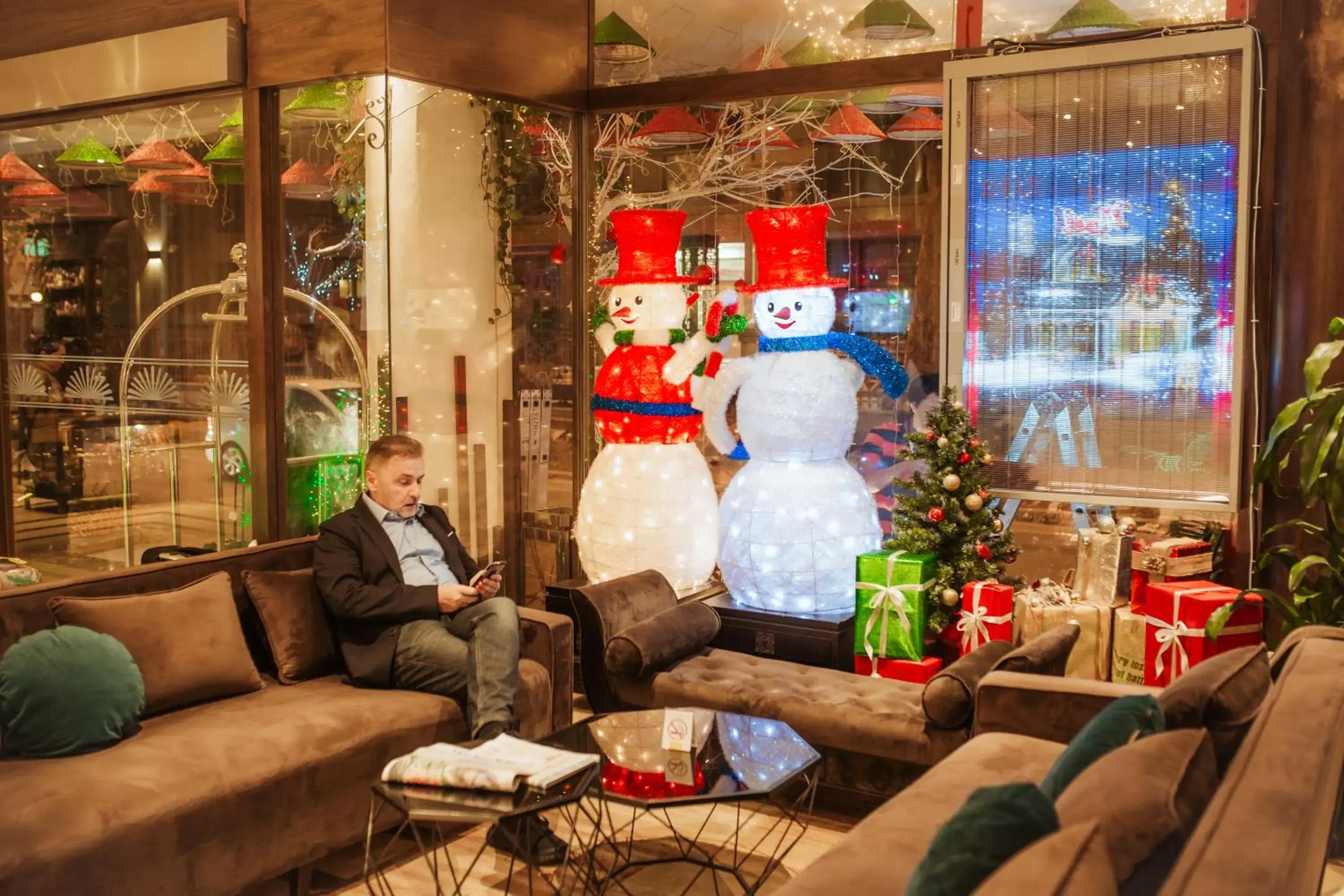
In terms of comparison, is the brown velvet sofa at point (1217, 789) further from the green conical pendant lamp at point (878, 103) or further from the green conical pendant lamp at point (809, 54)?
the green conical pendant lamp at point (809, 54)

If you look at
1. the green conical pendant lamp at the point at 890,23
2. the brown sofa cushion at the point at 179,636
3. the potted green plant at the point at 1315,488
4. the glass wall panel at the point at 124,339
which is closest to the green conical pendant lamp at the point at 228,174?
the glass wall panel at the point at 124,339

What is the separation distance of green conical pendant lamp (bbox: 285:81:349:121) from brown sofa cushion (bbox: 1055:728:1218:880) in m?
3.76

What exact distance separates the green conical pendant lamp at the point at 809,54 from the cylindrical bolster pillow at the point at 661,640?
227cm

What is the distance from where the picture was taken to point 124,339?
19.9ft

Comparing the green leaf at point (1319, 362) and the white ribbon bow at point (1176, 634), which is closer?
the green leaf at point (1319, 362)

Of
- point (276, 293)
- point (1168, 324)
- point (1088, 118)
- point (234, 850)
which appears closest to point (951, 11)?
point (1088, 118)

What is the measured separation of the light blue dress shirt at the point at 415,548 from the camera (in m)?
4.05

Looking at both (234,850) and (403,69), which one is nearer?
(234,850)

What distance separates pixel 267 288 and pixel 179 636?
1.79 meters

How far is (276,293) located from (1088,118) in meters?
3.16

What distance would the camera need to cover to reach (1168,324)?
4.54 m

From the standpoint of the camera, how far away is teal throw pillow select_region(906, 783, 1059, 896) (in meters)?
1.67

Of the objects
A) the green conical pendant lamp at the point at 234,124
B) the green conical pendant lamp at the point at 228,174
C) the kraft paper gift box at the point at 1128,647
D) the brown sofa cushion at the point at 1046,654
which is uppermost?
the green conical pendant lamp at the point at 234,124

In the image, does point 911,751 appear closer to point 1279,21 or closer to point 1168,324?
point 1168,324
